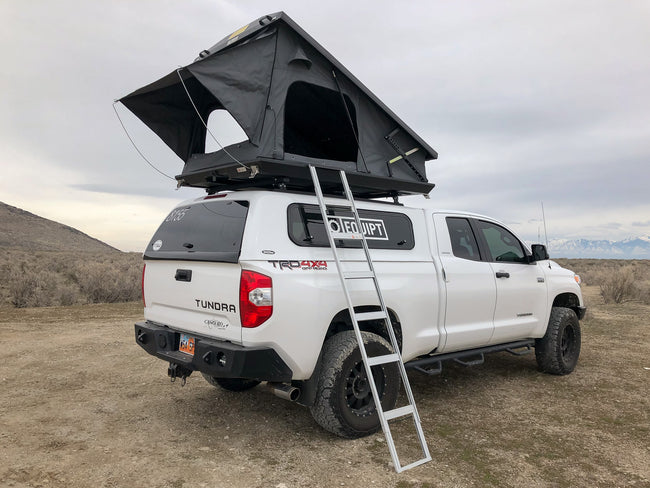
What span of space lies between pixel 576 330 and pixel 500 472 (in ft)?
12.1

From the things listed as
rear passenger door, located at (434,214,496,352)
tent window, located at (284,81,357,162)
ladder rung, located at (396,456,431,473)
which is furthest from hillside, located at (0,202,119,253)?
ladder rung, located at (396,456,431,473)

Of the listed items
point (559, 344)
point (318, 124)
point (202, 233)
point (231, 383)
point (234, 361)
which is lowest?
point (231, 383)

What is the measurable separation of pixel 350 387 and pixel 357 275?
3.14 feet

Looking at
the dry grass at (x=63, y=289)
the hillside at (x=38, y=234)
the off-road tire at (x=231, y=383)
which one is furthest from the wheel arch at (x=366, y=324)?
the hillside at (x=38, y=234)

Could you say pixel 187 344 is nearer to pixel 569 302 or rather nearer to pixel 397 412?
pixel 397 412

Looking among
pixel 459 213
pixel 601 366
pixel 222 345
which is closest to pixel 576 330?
pixel 601 366

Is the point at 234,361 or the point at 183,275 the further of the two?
the point at 183,275

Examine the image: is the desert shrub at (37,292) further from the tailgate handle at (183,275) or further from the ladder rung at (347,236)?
the ladder rung at (347,236)

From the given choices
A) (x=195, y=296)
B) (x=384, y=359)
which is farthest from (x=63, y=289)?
(x=384, y=359)

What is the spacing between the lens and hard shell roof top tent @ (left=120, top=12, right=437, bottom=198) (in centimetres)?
443

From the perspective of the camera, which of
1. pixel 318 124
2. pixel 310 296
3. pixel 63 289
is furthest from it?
pixel 63 289

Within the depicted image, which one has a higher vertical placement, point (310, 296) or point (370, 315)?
point (310, 296)

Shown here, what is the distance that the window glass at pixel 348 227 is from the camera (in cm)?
432

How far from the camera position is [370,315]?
4289 millimetres
